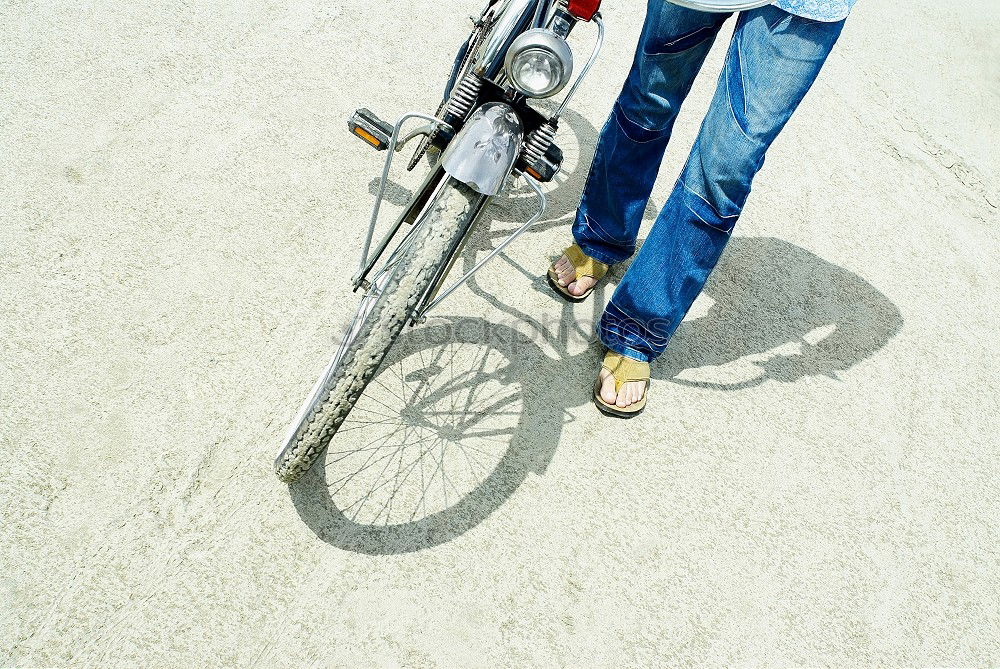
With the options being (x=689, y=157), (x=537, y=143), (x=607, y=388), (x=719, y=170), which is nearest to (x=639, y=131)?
(x=689, y=157)

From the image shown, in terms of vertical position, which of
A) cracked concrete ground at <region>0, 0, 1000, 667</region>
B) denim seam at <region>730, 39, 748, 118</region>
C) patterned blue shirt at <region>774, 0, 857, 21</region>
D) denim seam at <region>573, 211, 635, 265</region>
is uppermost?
patterned blue shirt at <region>774, 0, 857, 21</region>

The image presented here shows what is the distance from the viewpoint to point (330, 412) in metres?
1.62

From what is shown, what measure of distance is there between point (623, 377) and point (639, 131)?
2.34ft

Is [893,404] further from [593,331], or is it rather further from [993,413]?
[593,331]

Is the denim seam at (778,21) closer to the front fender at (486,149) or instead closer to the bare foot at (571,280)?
the front fender at (486,149)

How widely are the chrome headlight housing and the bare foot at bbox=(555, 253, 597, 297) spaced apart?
38.4 inches

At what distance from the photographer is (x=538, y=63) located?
4.92 feet

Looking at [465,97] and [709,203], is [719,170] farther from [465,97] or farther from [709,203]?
[465,97]

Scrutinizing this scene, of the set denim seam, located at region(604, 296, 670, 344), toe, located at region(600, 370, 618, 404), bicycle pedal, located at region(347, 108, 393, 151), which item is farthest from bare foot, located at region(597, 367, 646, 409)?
bicycle pedal, located at region(347, 108, 393, 151)

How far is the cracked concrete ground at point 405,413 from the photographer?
5.55ft

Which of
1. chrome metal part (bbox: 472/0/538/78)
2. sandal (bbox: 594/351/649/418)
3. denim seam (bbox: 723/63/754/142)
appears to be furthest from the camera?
sandal (bbox: 594/351/649/418)

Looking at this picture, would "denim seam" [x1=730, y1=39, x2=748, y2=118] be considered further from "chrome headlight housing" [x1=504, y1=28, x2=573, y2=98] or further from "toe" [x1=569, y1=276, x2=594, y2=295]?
"toe" [x1=569, y1=276, x2=594, y2=295]

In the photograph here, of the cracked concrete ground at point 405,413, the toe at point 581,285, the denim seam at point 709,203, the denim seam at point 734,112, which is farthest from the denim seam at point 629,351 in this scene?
the denim seam at point 734,112

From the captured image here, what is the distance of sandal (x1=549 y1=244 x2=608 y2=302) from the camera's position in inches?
96.6
